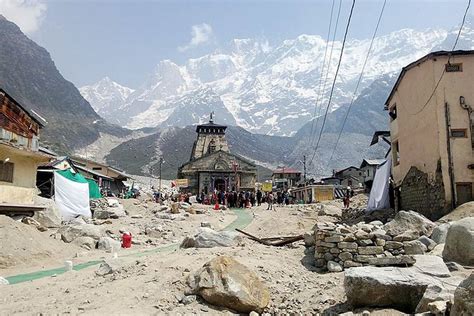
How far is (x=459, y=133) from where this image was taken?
20.3 m

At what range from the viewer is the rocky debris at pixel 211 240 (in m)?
13.2

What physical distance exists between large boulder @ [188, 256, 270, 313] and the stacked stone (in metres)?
3.21

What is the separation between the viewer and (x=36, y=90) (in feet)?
527

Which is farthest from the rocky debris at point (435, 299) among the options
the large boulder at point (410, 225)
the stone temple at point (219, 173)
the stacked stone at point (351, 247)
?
the stone temple at point (219, 173)

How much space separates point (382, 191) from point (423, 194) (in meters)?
5.70

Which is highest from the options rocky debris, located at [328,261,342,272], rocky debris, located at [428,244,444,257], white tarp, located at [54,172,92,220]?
white tarp, located at [54,172,92,220]

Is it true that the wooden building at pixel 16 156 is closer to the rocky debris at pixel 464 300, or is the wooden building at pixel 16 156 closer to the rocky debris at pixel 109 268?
the rocky debris at pixel 109 268

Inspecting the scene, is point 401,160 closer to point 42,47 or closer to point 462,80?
point 462,80

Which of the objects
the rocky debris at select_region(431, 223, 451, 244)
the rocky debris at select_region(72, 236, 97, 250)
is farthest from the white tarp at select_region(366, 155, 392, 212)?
the rocky debris at select_region(72, 236, 97, 250)

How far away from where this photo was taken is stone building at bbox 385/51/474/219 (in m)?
20.0

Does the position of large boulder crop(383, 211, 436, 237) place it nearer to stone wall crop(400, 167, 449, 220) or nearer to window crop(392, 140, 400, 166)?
stone wall crop(400, 167, 449, 220)

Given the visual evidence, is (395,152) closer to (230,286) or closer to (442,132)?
(442,132)

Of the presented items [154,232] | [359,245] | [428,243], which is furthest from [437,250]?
[154,232]

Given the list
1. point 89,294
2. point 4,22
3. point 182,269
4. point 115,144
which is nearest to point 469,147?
point 182,269
